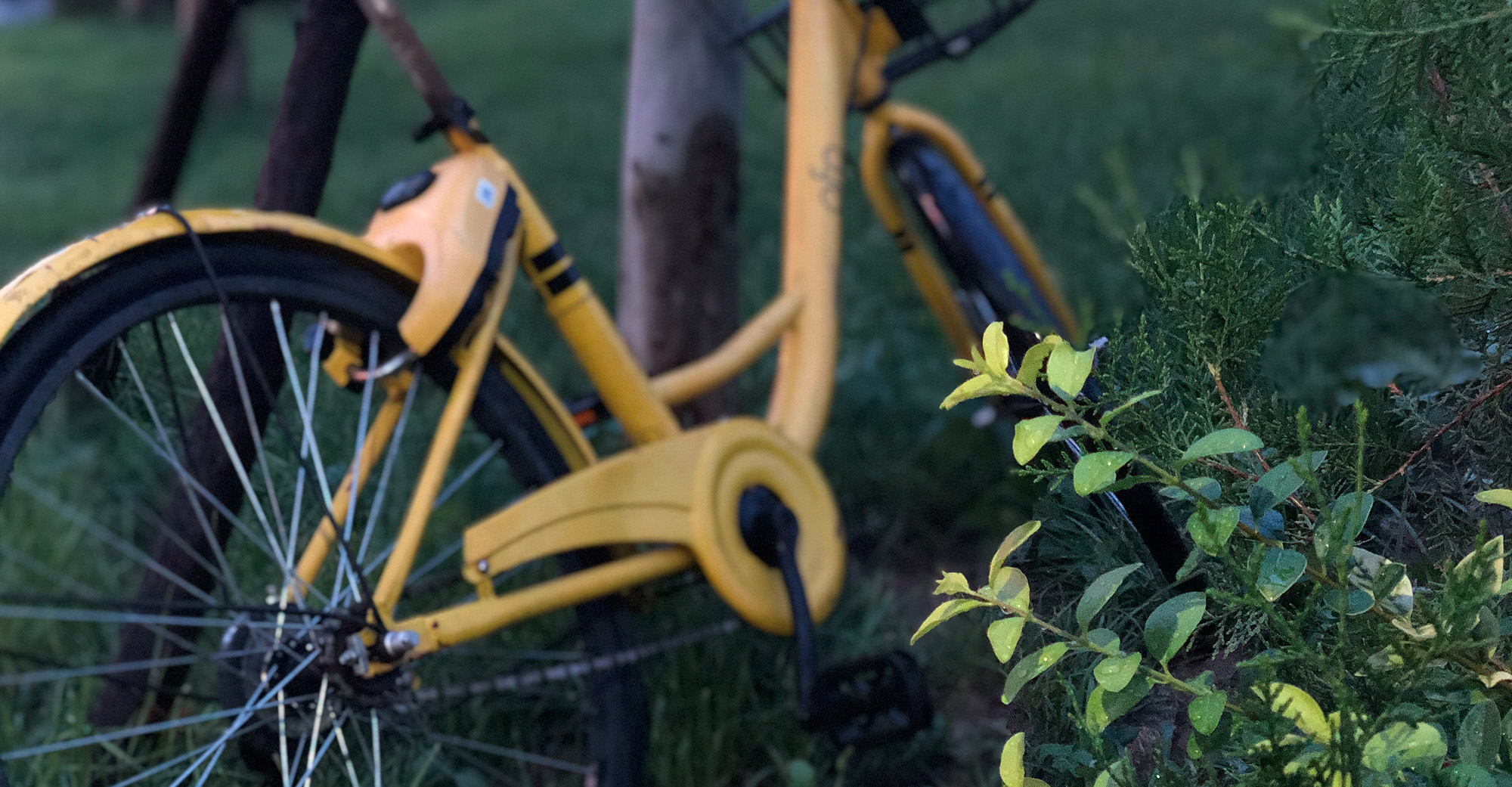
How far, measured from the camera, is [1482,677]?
799 mm

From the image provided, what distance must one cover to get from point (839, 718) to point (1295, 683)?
2.61 ft

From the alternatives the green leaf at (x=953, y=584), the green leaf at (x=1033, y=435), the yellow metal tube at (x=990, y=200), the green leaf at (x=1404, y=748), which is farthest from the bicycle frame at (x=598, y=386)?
the green leaf at (x=1404, y=748)

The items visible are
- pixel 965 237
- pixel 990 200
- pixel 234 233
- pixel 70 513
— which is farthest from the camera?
pixel 70 513

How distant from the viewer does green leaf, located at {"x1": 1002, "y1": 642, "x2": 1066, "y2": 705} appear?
830 millimetres

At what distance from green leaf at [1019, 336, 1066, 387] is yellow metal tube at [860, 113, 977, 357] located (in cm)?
125

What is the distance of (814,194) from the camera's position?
1.89 metres

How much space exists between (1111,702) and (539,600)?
0.81 meters

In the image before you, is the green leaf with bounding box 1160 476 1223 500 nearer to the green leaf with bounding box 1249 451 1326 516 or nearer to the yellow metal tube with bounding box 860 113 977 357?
the green leaf with bounding box 1249 451 1326 516

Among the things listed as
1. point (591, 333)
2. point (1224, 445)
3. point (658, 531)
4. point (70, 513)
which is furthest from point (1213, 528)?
point (70, 513)

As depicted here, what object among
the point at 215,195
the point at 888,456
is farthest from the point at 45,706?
the point at 215,195

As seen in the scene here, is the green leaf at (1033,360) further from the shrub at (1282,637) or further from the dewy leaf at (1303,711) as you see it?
the dewy leaf at (1303,711)

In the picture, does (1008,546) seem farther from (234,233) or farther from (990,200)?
(990,200)

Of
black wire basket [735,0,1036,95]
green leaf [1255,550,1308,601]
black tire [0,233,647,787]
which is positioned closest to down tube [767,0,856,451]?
black wire basket [735,0,1036,95]

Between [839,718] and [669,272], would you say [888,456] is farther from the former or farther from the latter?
[839,718]
